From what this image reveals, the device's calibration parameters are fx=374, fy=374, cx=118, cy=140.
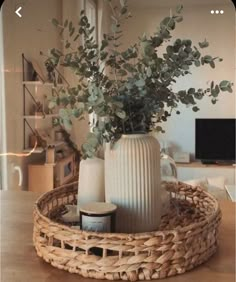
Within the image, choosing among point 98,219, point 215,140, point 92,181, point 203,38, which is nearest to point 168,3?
point 203,38

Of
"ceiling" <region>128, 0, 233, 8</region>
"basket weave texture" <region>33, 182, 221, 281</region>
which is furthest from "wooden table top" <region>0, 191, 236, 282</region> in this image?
"ceiling" <region>128, 0, 233, 8</region>

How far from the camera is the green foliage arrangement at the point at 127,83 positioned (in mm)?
685

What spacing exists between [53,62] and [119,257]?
38 centimetres

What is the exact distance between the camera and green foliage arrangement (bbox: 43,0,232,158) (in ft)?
2.25

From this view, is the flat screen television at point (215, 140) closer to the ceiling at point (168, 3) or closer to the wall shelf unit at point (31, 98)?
the ceiling at point (168, 3)

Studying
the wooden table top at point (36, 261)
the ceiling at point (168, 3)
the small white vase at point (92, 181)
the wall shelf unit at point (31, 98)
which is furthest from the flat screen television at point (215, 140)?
the small white vase at point (92, 181)

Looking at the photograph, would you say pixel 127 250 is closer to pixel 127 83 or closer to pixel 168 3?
pixel 127 83

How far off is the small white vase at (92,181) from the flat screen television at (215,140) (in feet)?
13.2

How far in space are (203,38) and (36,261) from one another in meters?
4.36

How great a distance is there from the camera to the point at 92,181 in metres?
0.82

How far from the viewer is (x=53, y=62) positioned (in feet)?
2.36

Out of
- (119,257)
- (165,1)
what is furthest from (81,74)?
(165,1)

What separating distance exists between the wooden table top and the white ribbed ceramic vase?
14 centimetres

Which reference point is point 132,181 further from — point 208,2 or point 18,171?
point 208,2
